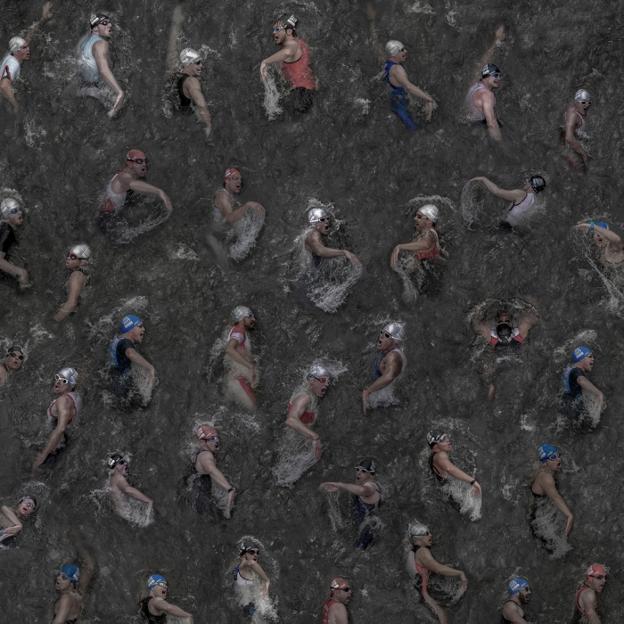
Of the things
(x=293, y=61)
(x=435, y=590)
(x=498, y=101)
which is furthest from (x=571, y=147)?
(x=435, y=590)

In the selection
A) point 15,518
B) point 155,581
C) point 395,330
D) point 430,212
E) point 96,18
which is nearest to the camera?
point 155,581

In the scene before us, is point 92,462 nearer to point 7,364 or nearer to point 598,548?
point 7,364

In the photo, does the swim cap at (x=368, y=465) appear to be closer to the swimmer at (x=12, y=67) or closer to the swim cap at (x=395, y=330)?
the swim cap at (x=395, y=330)

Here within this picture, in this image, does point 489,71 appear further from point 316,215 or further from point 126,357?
point 126,357

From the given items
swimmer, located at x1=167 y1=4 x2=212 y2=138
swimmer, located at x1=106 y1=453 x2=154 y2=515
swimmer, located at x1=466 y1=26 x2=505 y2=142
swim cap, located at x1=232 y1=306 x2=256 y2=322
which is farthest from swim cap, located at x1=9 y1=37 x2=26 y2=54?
swimmer, located at x1=466 y1=26 x2=505 y2=142

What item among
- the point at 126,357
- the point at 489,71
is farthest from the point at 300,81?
the point at 126,357
